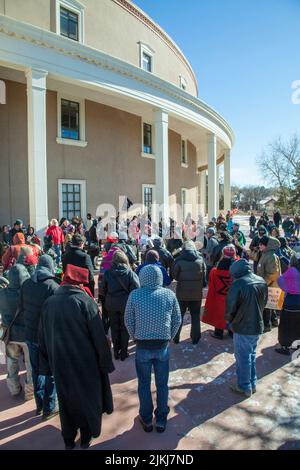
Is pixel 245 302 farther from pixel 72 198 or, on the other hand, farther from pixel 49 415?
pixel 72 198

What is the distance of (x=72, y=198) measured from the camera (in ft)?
51.9

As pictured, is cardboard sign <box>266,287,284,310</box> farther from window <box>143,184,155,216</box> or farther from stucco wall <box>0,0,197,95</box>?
window <box>143,184,155,216</box>

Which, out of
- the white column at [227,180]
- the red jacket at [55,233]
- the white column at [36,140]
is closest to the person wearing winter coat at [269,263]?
the red jacket at [55,233]

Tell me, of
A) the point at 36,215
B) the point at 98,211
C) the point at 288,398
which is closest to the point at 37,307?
the point at 288,398

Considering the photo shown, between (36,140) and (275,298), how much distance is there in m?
9.16

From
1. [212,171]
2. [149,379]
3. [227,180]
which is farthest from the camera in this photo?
[227,180]

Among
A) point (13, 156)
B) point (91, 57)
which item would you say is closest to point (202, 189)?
point (91, 57)

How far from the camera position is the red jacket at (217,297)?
582 cm

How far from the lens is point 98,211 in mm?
16891

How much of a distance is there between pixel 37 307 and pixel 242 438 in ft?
8.67

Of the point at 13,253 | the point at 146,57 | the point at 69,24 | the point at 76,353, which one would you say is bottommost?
the point at 76,353

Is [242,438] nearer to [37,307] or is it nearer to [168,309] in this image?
[168,309]

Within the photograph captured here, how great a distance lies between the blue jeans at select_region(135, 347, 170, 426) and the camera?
3584 mm

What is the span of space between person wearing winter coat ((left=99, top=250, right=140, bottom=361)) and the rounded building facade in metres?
7.07
